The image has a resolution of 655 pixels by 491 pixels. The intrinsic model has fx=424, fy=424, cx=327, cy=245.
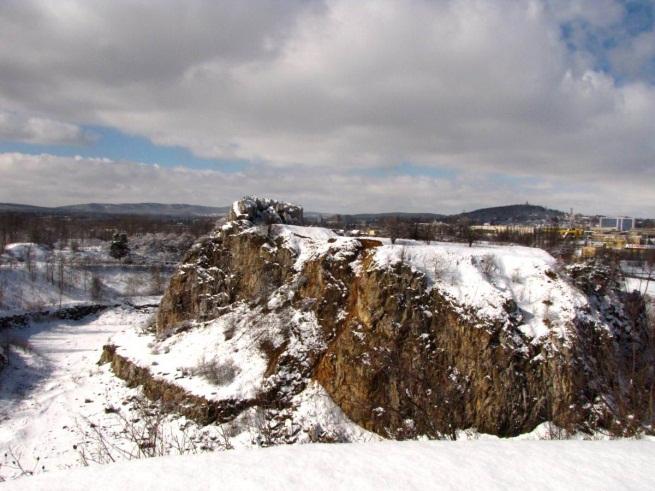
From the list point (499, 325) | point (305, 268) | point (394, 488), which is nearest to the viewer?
point (394, 488)

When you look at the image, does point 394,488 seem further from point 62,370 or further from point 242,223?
point 62,370

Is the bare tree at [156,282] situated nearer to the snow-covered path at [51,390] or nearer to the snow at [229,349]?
the snow-covered path at [51,390]

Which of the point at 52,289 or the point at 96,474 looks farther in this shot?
the point at 52,289

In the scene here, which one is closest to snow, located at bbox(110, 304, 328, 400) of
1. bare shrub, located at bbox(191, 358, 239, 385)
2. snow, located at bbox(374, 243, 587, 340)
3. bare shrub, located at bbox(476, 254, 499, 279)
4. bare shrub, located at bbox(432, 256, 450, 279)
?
bare shrub, located at bbox(191, 358, 239, 385)

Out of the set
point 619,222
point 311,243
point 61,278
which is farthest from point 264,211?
point 619,222

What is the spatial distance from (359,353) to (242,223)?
10.5 metres

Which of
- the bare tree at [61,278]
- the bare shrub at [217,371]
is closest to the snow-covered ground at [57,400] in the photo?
the bare shrub at [217,371]

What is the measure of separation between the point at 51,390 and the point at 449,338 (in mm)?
17005

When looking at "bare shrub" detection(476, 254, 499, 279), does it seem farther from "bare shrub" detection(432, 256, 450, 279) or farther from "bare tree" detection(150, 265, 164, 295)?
"bare tree" detection(150, 265, 164, 295)

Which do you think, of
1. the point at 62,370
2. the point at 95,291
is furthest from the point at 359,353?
the point at 95,291

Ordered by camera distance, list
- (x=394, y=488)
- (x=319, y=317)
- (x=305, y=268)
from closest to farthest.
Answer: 1. (x=394, y=488)
2. (x=319, y=317)
3. (x=305, y=268)

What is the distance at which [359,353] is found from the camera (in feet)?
47.5

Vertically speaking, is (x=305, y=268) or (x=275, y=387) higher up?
(x=305, y=268)

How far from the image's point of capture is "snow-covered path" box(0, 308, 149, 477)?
1377 centimetres
